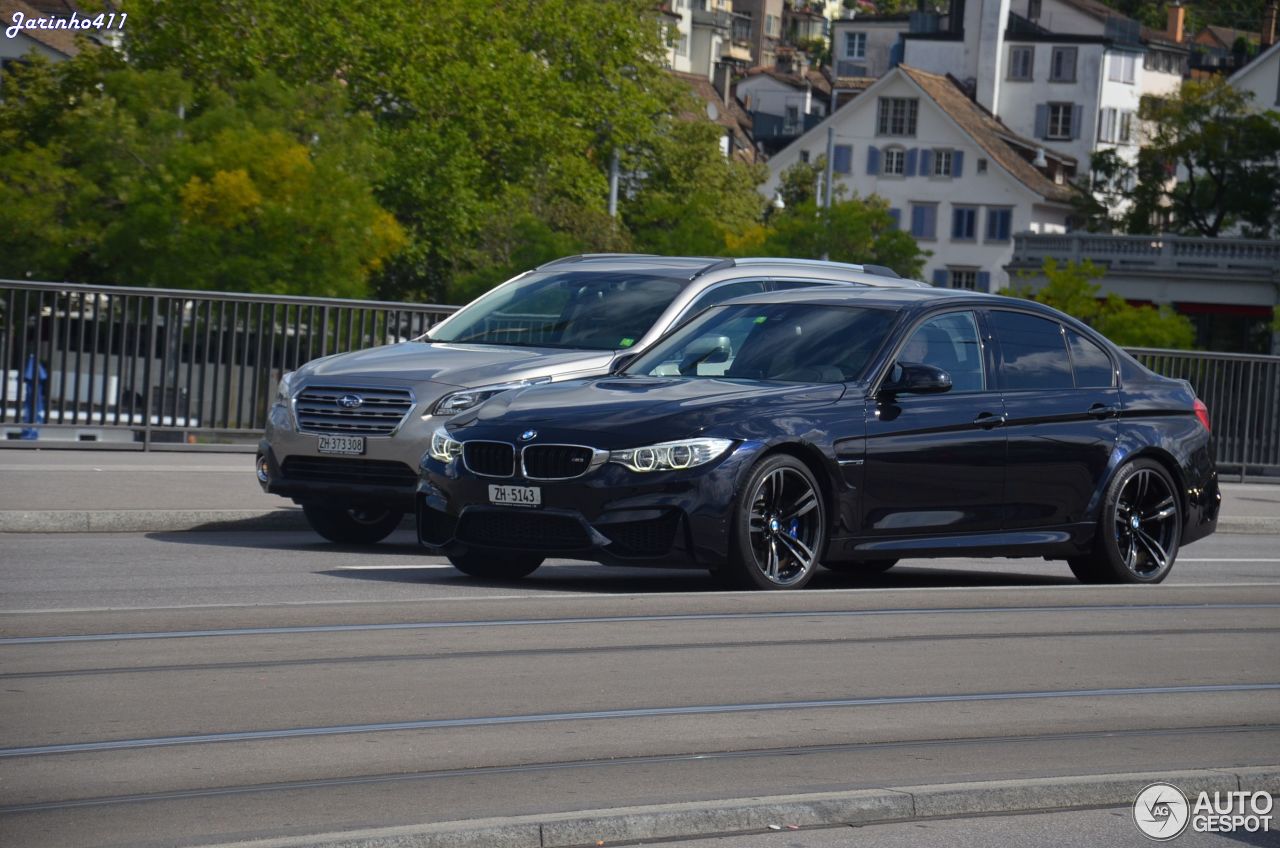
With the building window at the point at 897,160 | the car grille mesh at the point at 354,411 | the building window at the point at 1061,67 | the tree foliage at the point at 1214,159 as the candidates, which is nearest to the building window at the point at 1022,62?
the building window at the point at 1061,67

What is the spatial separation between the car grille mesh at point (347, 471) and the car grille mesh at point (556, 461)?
2040 millimetres

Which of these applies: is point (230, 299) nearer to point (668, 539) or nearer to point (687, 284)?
point (687, 284)

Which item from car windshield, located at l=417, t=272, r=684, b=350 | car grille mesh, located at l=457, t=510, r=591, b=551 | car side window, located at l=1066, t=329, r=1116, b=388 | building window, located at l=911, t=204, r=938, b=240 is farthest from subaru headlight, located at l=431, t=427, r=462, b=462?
building window, located at l=911, t=204, r=938, b=240

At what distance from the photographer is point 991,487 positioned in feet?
38.7

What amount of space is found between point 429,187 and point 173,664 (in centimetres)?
5944

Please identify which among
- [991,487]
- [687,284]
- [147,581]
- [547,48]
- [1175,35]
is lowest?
[147,581]

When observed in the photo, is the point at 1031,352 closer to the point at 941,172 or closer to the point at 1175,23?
the point at 941,172

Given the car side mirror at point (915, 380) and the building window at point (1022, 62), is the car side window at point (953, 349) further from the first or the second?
the building window at point (1022, 62)

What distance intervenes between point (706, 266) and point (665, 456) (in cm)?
441

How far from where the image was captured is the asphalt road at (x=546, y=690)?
627 centimetres

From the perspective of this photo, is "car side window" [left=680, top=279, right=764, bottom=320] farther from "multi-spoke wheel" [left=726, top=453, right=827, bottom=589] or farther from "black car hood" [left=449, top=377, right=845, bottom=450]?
"multi-spoke wheel" [left=726, top=453, right=827, bottom=589]

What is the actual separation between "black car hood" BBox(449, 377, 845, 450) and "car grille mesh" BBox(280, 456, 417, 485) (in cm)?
140

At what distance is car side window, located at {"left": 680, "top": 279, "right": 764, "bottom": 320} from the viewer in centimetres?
1404

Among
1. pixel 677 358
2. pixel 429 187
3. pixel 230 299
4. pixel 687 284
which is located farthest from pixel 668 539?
pixel 429 187
